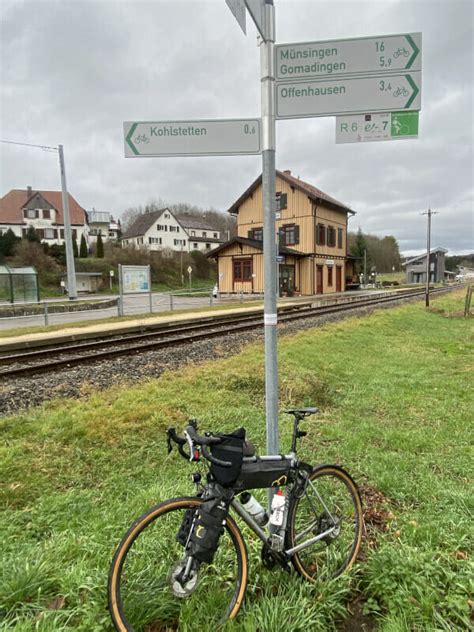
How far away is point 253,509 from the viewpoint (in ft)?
7.06

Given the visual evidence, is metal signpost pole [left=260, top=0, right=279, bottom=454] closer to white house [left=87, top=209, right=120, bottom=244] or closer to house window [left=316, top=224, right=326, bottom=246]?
house window [left=316, top=224, right=326, bottom=246]

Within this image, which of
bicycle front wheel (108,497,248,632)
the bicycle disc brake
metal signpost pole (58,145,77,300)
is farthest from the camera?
metal signpost pole (58,145,77,300)

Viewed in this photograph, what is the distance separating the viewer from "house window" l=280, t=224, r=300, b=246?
122 feet

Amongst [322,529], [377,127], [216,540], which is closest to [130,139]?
[377,127]

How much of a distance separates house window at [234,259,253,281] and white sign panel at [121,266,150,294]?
1607 centimetres

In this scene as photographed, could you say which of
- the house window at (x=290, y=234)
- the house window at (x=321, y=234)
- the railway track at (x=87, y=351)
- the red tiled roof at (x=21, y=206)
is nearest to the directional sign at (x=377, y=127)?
the railway track at (x=87, y=351)

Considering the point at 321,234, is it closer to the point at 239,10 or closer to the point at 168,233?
the point at 239,10

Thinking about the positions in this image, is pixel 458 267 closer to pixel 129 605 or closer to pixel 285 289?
pixel 285 289

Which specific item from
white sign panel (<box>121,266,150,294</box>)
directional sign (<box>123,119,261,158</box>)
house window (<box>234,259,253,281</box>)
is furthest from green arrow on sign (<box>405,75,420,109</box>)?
house window (<box>234,259,253,281</box>)

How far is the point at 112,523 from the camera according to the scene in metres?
2.79

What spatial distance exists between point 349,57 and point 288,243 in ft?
120

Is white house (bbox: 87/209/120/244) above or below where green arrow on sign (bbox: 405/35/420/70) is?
above

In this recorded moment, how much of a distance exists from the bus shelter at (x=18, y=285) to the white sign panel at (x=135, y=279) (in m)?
9.15

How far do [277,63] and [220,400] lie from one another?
4.55m
